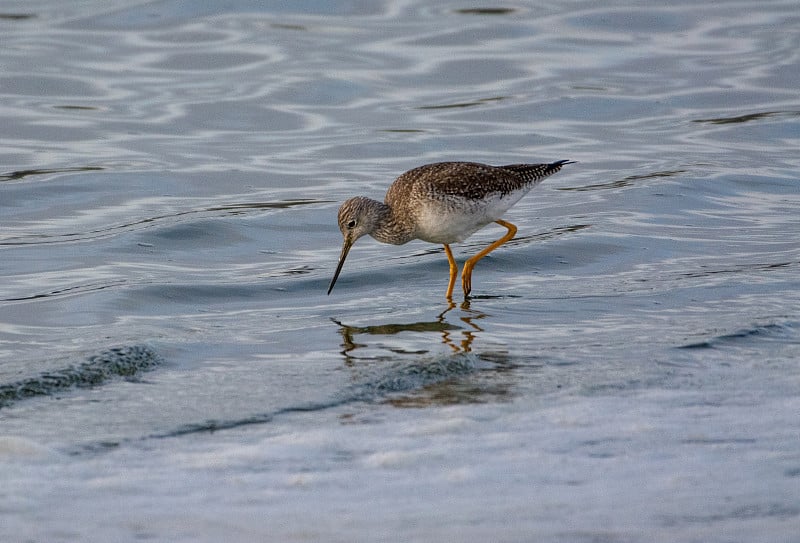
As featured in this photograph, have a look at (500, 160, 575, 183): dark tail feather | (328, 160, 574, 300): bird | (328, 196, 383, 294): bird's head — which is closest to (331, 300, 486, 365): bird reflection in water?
(328, 160, 574, 300): bird

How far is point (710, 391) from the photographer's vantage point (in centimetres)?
610

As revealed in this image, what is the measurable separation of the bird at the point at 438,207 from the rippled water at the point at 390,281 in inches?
17.6

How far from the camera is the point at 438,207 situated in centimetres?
891

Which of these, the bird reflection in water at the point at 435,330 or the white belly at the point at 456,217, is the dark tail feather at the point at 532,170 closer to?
the white belly at the point at 456,217

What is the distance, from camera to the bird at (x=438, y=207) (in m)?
8.96

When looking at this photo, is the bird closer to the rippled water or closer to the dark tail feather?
the dark tail feather

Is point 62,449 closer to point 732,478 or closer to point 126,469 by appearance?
point 126,469

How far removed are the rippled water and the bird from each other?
0.45 metres

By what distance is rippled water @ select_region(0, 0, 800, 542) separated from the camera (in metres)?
4.75

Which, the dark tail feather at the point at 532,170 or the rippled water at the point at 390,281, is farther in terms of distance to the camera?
the dark tail feather at the point at 532,170

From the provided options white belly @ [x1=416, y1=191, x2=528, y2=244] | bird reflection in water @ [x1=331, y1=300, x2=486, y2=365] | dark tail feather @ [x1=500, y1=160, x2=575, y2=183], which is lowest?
bird reflection in water @ [x1=331, y1=300, x2=486, y2=365]

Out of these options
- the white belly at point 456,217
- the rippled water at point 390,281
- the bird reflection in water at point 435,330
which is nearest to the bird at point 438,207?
the white belly at point 456,217

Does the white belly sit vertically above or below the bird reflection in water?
above

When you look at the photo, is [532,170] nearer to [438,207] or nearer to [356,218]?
[438,207]
